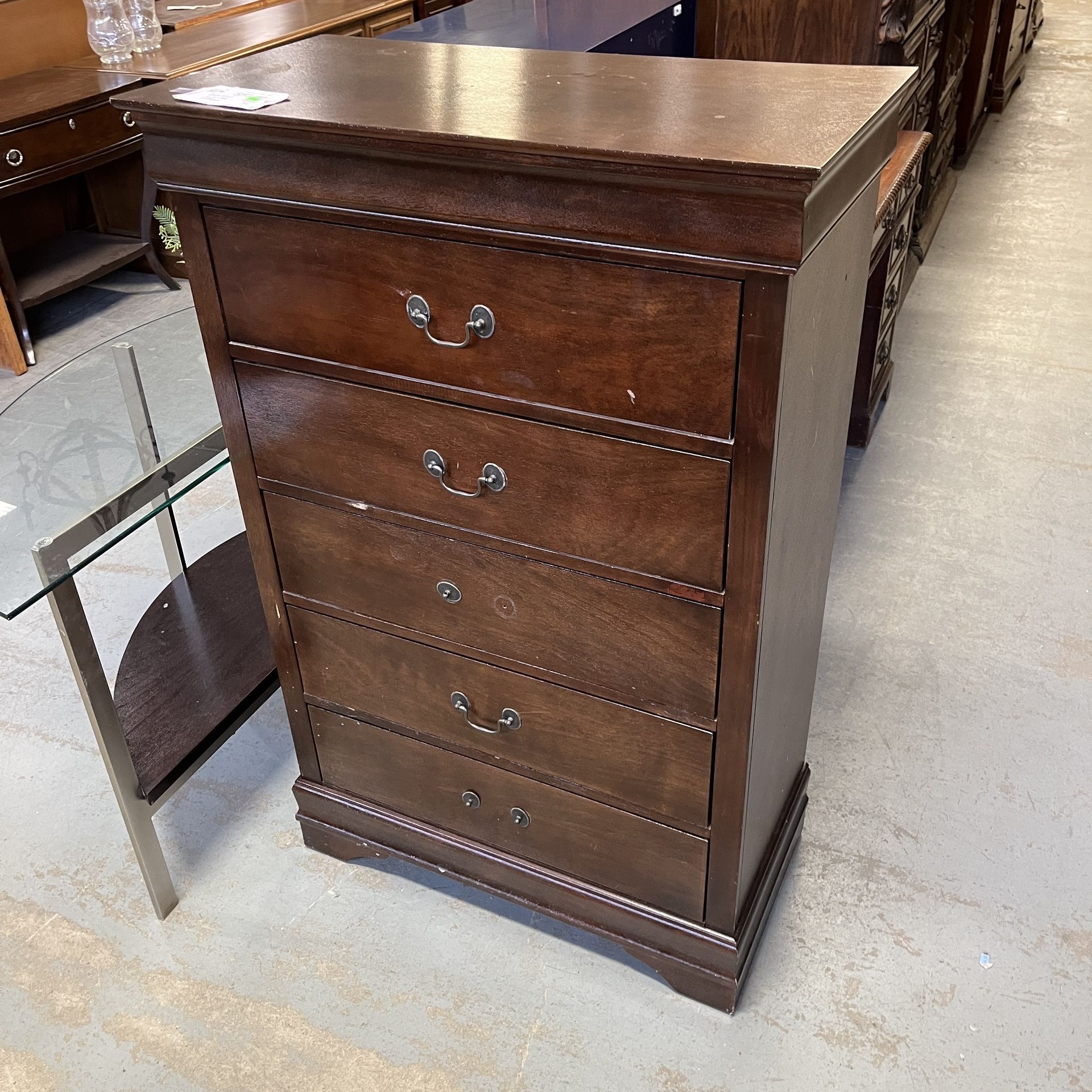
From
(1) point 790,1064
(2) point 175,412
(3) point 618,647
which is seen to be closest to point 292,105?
(3) point 618,647

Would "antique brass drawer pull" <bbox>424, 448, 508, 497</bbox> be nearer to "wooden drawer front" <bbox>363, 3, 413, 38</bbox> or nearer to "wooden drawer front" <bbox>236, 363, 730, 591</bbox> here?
"wooden drawer front" <bbox>236, 363, 730, 591</bbox>

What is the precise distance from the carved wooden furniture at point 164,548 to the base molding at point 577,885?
235 millimetres

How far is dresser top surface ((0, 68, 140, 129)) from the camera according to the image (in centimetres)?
322

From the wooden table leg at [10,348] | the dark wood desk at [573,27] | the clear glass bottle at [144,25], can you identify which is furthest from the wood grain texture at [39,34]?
the dark wood desk at [573,27]

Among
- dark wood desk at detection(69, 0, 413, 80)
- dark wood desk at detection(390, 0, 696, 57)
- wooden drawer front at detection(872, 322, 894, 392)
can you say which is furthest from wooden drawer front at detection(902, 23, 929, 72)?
dark wood desk at detection(69, 0, 413, 80)

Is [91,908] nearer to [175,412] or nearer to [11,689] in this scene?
[11,689]

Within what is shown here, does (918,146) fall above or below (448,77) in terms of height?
below

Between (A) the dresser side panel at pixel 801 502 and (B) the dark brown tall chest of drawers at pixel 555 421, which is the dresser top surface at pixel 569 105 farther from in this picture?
(A) the dresser side panel at pixel 801 502

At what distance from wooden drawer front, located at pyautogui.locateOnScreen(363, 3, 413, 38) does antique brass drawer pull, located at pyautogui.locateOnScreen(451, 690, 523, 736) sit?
3.71 meters

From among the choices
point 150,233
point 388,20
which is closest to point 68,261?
point 150,233

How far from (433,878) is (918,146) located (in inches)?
82.7

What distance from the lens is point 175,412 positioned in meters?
1.91

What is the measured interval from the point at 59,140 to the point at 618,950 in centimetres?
307

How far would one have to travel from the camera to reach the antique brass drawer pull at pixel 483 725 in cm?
142
